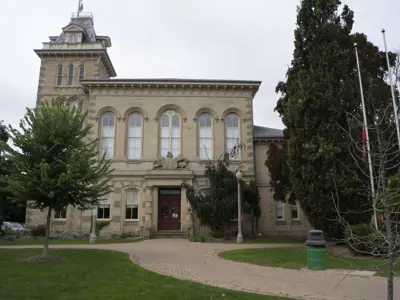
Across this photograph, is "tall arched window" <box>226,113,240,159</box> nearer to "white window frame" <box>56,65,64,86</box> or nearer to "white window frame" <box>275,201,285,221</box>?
"white window frame" <box>275,201,285,221</box>

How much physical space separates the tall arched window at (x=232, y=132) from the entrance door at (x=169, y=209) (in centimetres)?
536

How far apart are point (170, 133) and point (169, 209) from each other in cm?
592

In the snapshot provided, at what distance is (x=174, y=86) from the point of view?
2933cm

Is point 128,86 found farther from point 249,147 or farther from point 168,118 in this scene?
point 249,147

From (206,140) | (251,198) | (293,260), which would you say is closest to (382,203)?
(293,260)

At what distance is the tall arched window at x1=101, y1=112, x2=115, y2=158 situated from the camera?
28922 millimetres

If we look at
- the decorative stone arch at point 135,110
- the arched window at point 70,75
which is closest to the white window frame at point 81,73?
the arched window at point 70,75

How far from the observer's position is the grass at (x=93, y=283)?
7922 millimetres

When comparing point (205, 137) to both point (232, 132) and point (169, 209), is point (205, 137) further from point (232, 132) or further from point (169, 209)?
point (169, 209)

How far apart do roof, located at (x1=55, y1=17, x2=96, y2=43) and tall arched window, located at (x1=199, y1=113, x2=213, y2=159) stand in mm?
13762

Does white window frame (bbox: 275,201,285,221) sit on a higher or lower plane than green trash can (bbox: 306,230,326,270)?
higher

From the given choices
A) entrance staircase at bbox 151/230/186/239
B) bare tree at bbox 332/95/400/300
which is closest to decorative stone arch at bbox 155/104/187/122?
entrance staircase at bbox 151/230/186/239

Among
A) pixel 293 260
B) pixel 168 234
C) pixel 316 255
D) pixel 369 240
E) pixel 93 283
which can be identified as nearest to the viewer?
pixel 369 240

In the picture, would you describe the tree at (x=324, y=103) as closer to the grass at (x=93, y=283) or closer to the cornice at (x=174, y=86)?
the cornice at (x=174, y=86)
